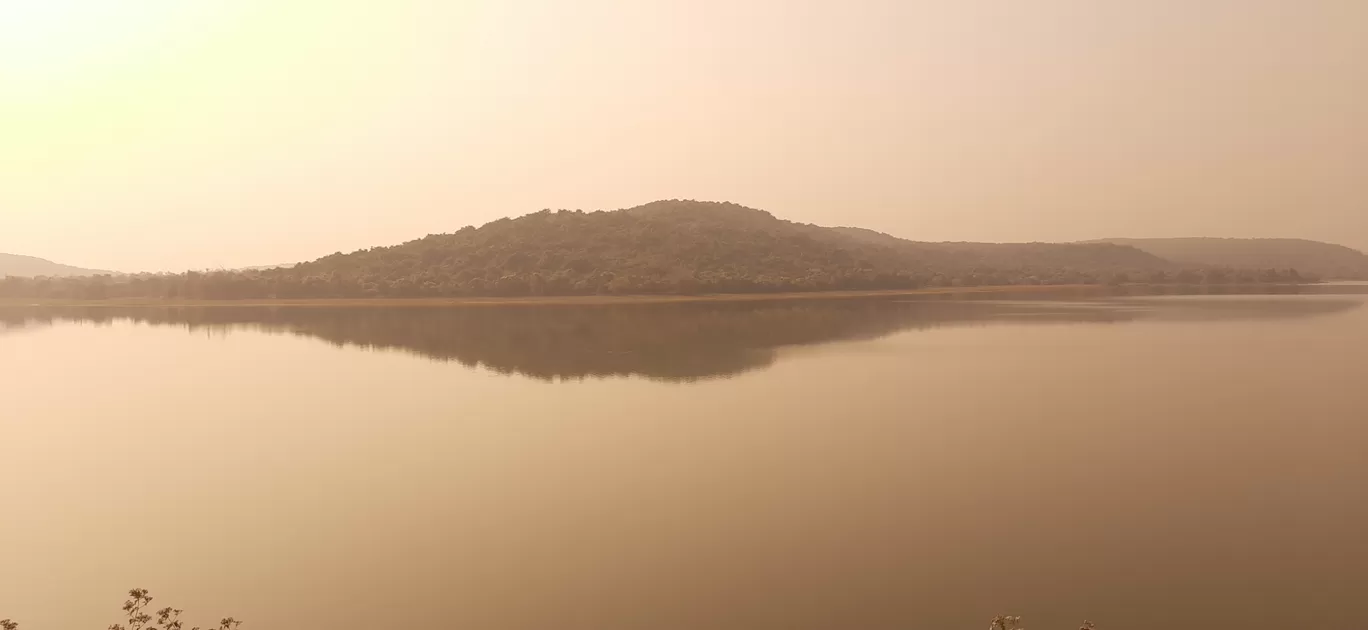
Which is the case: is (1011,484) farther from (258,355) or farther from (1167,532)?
(258,355)

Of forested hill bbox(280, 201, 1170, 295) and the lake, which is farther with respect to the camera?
forested hill bbox(280, 201, 1170, 295)

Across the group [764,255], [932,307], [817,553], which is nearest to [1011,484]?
[817,553]

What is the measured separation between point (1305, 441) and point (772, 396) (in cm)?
1258

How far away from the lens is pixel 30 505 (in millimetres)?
14688

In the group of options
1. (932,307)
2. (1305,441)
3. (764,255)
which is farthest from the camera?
(764,255)

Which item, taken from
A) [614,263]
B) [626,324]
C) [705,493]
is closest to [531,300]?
[614,263]

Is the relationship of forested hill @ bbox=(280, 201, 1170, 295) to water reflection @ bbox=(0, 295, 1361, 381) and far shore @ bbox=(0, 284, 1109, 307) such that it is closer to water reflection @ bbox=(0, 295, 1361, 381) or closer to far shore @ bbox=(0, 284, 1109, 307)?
far shore @ bbox=(0, 284, 1109, 307)

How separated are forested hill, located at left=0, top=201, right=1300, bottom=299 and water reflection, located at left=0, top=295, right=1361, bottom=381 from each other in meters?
11.1

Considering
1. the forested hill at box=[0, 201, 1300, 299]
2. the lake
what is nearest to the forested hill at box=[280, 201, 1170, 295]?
the forested hill at box=[0, 201, 1300, 299]

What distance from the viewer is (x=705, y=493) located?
14.2 metres

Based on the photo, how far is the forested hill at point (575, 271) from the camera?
88688 millimetres

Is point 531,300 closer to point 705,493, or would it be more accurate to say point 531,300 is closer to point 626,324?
point 626,324

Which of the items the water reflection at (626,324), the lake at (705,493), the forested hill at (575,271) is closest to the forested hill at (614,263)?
the forested hill at (575,271)

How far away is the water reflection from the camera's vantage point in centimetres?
3334
